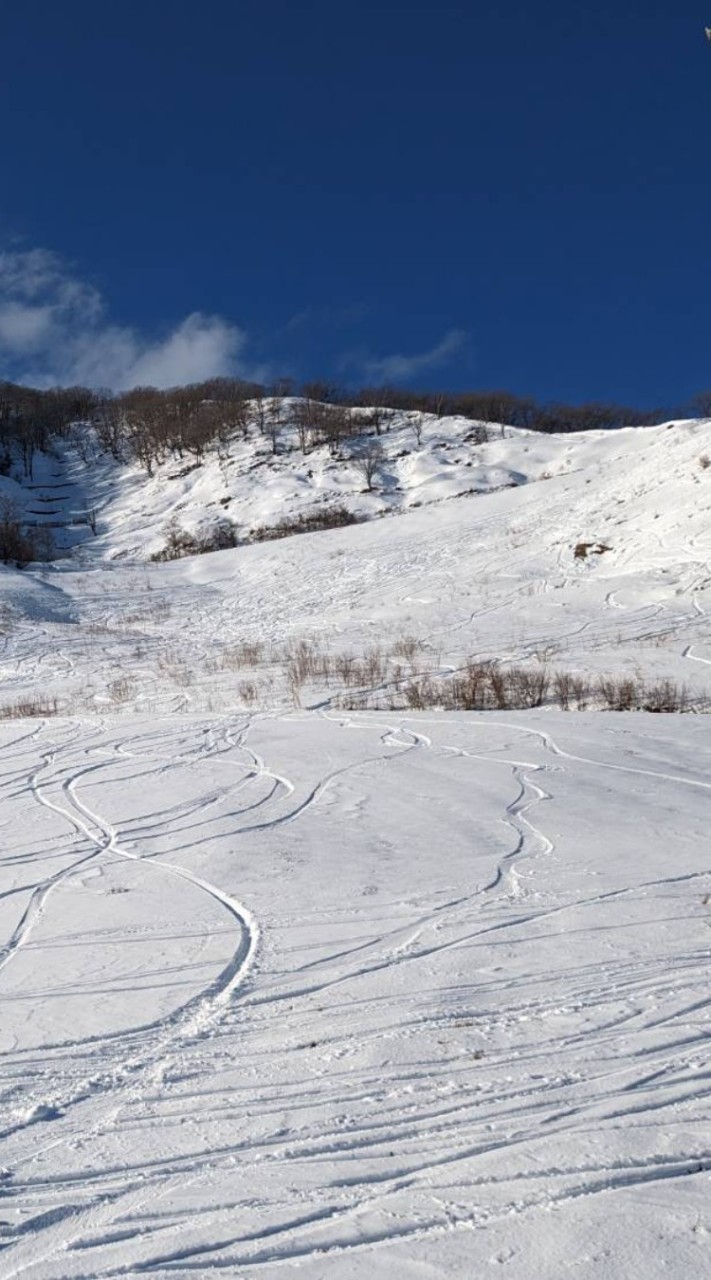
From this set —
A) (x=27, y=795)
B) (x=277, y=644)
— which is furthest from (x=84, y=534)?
(x=27, y=795)

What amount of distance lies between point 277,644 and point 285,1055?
1697cm

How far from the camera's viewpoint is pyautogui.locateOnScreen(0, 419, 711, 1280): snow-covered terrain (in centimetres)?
217

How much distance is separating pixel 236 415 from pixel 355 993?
76190 mm

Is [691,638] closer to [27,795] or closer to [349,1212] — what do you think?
[27,795]

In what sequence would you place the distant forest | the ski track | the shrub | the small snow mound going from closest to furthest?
the ski track, the small snow mound, the shrub, the distant forest

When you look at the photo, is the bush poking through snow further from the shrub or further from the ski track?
the shrub

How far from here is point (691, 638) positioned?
48.7 ft

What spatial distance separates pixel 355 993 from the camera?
3.51 metres

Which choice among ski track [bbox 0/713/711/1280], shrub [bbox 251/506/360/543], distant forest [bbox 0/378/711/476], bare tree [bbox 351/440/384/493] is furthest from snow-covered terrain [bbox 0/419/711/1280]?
distant forest [bbox 0/378/711/476]

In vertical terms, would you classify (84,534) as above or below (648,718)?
above

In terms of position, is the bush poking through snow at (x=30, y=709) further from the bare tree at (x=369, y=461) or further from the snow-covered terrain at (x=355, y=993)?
the bare tree at (x=369, y=461)

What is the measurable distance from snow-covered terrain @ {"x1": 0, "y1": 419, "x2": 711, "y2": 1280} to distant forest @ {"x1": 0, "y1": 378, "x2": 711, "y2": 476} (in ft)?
194

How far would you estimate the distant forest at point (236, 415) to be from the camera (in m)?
71.8

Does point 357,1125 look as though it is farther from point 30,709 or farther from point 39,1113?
point 30,709
